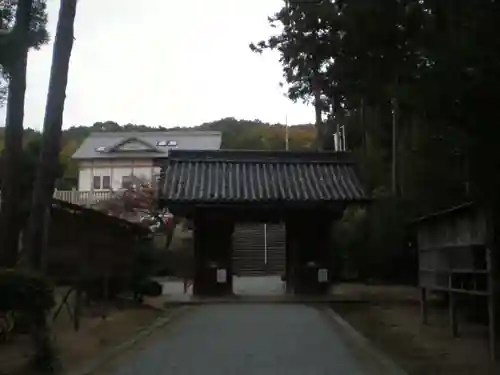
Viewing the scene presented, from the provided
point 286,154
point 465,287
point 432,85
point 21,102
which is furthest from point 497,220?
point 286,154

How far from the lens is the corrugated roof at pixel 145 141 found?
→ 5438 centimetres

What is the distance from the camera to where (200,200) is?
75.7 feet

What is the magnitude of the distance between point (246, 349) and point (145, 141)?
46.3m

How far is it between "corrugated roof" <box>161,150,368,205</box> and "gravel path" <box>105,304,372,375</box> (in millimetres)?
5900

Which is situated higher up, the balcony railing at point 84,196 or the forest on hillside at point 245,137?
the forest on hillside at point 245,137

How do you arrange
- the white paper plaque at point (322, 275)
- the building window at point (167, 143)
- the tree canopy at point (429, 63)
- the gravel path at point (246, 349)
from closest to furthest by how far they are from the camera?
the tree canopy at point (429, 63)
the gravel path at point (246, 349)
the white paper plaque at point (322, 275)
the building window at point (167, 143)

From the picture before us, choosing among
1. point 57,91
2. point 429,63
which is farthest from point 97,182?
point 429,63

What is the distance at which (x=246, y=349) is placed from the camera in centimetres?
1212

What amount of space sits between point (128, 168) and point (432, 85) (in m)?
47.7

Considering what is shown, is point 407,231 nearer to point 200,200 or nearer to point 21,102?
point 200,200

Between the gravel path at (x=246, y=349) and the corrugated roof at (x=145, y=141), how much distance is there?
36.9 metres

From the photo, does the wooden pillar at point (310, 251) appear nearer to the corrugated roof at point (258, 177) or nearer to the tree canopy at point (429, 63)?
the corrugated roof at point (258, 177)

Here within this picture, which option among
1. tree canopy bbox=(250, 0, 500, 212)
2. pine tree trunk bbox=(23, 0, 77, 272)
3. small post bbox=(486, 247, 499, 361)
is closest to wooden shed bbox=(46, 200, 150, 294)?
pine tree trunk bbox=(23, 0, 77, 272)

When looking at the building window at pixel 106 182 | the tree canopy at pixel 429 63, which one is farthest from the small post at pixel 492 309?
the building window at pixel 106 182
